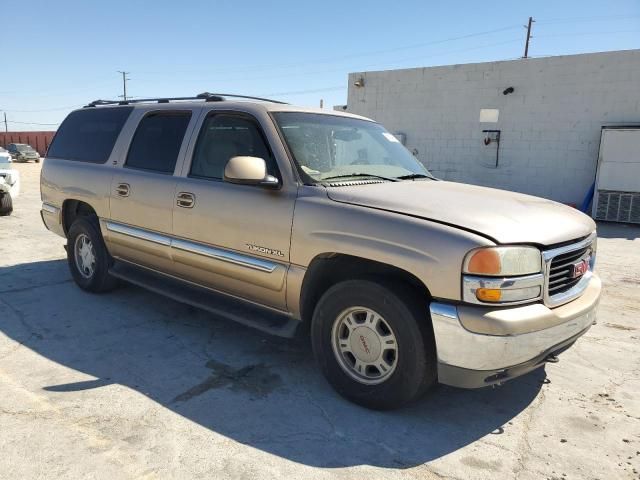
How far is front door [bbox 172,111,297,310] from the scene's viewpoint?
11.5 ft

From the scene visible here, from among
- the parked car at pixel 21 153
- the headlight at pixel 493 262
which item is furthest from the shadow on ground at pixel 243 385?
the parked car at pixel 21 153

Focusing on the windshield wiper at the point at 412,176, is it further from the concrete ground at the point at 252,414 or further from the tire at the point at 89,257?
the tire at the point at 89,257

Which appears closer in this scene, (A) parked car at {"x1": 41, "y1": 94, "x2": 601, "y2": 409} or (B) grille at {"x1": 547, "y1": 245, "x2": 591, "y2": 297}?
(A) parked car at {"x1": 41, "y1": 94, "x2": 601, "y2": 409}

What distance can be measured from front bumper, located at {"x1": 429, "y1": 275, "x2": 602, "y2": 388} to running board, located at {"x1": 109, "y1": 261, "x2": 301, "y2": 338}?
3.71 ft

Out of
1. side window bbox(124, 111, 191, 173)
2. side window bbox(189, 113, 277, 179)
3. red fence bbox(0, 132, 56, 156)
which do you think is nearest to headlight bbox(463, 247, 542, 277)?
side window bbox(189, 113, 277, 179)

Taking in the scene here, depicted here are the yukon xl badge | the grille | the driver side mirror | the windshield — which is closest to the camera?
the grille

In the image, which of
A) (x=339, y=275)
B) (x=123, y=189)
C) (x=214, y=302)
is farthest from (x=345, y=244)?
(x=123, y=189)

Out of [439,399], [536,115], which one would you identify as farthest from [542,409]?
[536,115]

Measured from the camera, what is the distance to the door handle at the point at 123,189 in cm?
465

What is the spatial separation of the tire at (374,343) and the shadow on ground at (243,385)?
16 cm

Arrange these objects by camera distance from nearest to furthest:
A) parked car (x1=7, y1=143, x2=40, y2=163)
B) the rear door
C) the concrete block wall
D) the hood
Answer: the hood
the rear door
the concrete block wall
parked car (x1=7, y1=143, x2=40, y2=163)

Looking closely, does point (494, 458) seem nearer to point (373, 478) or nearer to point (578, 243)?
point (373, 478)

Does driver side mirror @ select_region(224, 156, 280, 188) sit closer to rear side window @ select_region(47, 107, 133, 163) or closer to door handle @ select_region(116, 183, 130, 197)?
door handle @ select_region(116, 183, 130, 197)

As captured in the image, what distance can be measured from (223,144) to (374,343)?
1995 mm
